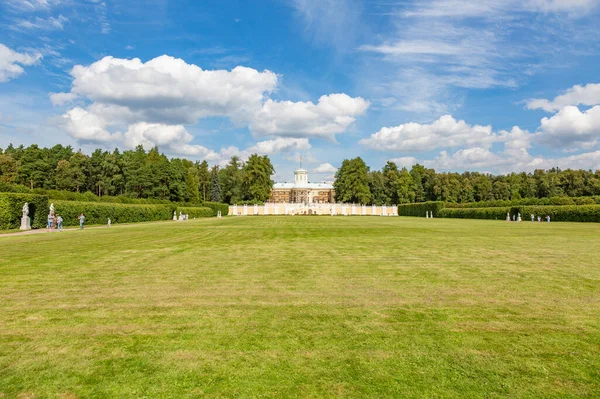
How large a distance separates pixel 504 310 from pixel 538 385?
8.62ft

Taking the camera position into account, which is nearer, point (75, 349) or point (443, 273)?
point (75, 349)

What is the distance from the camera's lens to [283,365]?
13.4ft

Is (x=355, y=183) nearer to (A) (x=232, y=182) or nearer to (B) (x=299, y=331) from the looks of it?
(A) (x=232, y=182)

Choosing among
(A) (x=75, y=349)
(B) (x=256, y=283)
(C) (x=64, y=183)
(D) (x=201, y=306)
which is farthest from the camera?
(C) (x=64, y=183)

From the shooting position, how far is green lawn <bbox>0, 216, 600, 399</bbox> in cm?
371

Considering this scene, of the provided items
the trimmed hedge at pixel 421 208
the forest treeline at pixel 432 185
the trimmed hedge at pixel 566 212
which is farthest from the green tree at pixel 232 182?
the trimmed hedge at pixel 566 212

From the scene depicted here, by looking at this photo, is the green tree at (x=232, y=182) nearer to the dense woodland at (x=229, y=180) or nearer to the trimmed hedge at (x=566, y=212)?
the dense woodland at (x=229, y=180)

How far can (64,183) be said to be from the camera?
3044 inches

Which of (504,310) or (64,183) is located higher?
(64,183)

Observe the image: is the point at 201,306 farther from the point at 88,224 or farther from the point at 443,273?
the point at 88,224

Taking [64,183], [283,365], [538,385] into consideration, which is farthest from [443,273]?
[64,183]

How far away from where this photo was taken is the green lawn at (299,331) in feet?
12.2

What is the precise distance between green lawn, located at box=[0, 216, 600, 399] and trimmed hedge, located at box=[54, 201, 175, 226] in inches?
1067

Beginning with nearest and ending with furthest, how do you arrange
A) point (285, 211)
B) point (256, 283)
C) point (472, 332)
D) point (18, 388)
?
point (18, 388), point (472, 332), point (256, 283), point (285, 211)
